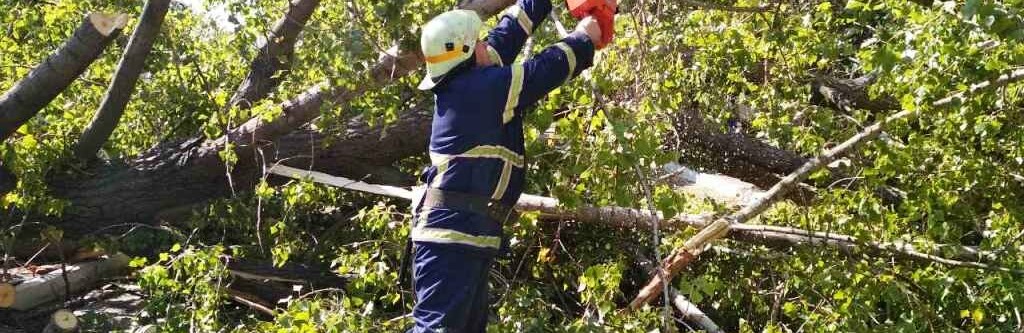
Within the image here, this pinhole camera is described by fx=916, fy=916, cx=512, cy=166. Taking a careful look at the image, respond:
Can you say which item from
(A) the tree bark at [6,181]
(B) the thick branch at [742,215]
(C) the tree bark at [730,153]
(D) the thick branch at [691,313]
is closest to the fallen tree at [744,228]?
(B) the thick branch at [742,215]

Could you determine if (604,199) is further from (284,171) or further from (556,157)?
(284,171)

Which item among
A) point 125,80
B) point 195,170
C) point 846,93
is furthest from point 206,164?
point 846,93

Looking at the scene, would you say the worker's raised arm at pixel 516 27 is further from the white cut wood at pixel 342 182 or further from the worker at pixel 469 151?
the white cut wood at pixel 342 182

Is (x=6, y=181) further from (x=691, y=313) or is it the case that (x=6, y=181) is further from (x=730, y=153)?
Answer: (x=730, y=153)

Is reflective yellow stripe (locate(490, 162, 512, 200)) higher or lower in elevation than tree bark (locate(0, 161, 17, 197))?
lower

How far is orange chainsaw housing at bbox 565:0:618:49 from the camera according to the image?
9.69 feet

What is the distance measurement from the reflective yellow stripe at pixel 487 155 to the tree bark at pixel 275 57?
1.37m

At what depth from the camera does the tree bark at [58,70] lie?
3.74 metres

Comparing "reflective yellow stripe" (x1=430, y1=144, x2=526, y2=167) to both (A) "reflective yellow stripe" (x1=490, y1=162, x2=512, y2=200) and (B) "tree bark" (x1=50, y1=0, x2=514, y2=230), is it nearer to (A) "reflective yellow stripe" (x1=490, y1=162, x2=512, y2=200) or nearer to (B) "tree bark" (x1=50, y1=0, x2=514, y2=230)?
(A) "reflective yellow stripe" (x1=490, y1=162, x2=512, y2=200)

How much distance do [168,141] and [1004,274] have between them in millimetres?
3837

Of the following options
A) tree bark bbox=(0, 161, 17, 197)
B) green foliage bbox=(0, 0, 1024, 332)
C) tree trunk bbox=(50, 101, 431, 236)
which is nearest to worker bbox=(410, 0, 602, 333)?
green foliage bbox=(0, 0, 1024, 332)

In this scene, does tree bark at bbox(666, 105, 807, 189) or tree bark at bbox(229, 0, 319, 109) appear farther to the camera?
tree bark at bbox(666, 105, 807, 189)

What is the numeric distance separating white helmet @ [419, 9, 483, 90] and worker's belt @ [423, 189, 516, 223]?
40cm

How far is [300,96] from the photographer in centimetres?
422
